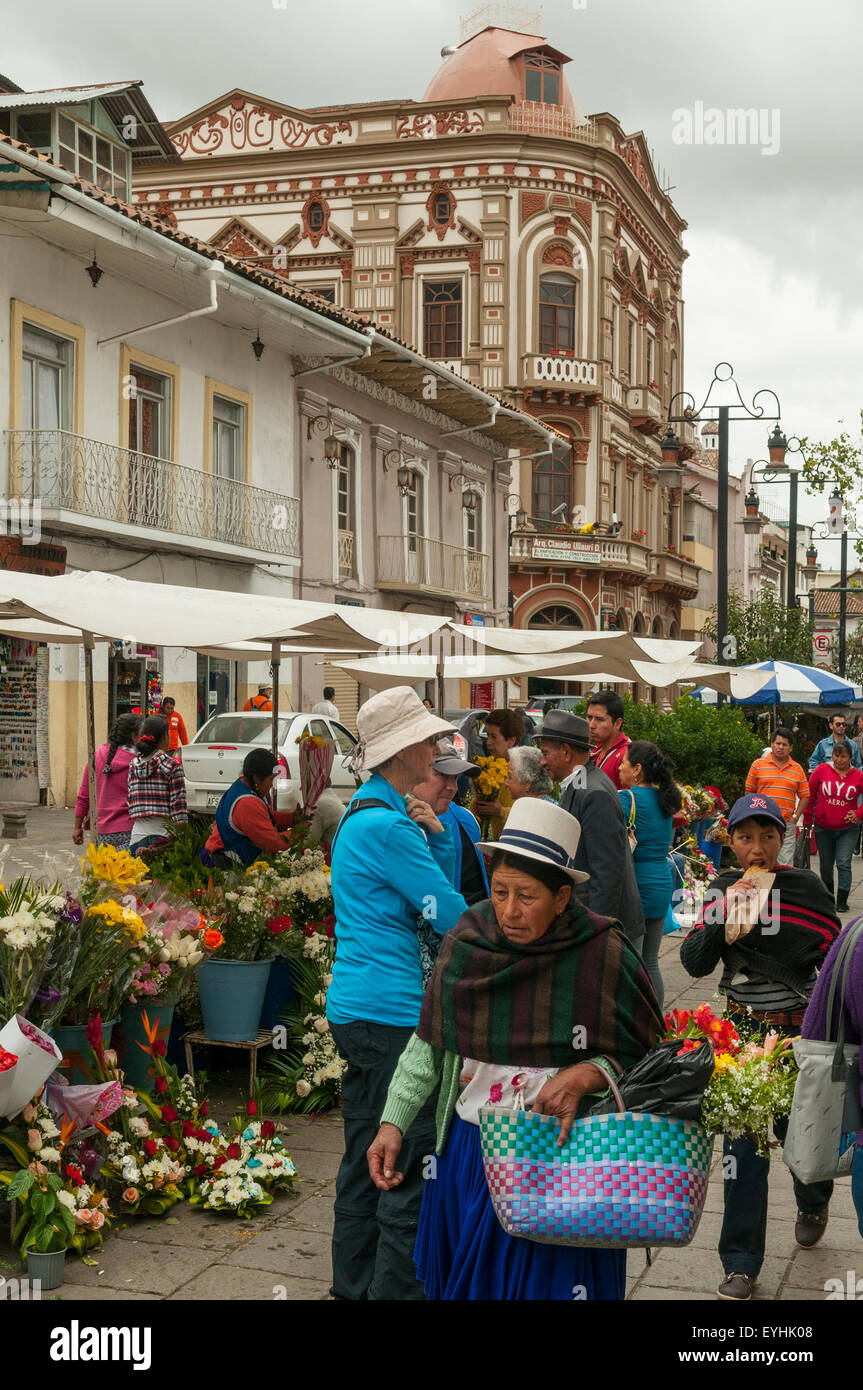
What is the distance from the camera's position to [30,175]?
16500 mm

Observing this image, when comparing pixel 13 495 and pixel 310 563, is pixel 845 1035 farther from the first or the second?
pixel 310 563

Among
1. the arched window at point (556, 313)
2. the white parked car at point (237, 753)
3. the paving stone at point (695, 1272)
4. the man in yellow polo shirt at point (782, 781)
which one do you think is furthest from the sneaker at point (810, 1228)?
the arched window at point (556, 313)

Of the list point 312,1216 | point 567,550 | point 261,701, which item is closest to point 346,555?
point 261,701

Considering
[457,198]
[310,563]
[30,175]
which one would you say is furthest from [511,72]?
[30,175]

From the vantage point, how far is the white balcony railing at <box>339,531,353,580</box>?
26.7m

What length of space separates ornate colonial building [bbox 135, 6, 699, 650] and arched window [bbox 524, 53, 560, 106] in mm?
69

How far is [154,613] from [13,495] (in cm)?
1185

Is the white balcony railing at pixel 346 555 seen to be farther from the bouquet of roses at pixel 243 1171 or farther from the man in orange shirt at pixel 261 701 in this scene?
the bouquet of roses at pixel 243 1171

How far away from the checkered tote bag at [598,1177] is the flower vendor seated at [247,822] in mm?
4663

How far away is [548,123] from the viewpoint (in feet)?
133

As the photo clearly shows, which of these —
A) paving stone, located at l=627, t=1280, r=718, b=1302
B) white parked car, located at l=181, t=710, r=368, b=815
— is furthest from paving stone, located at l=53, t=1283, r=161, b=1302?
white parked car, located at l=181, t=710, r=368, b=815

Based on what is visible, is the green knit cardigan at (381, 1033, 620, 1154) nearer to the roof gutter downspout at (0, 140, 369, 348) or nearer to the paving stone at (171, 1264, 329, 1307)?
the paving stone at (171, 1264, 329, 1307)

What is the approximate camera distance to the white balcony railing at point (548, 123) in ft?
131
